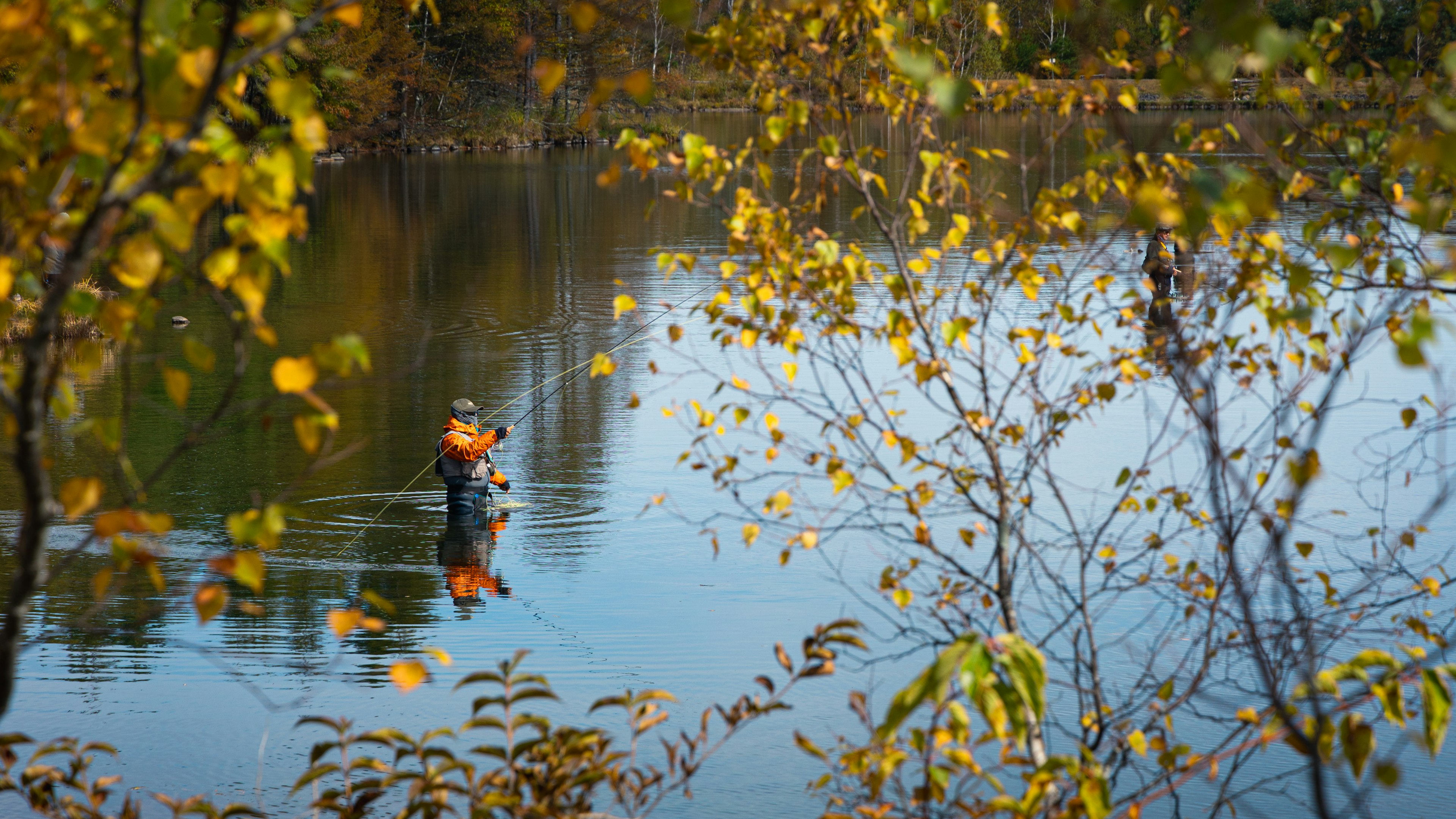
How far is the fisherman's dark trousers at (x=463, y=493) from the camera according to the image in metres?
9.72

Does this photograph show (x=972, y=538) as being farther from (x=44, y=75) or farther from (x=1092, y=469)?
(x=1092, y=469)

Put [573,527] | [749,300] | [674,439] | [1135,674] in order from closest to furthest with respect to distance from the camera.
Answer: [749,300] → [1135,674] → [573,527] → [674,439]

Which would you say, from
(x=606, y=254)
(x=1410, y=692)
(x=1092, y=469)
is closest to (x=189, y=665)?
(x=1410, y=692)

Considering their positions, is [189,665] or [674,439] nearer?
[189,665]

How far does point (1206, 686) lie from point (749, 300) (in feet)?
10.4

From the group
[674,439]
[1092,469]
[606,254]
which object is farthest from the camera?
[606,254]

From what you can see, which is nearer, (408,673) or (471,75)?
(408,673)

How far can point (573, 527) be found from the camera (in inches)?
388

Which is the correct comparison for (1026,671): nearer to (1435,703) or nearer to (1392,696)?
(1435,703)

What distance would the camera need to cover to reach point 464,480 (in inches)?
382

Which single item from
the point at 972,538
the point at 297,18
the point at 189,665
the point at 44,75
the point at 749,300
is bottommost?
the point at 189,665

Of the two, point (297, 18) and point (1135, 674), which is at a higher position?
point (297, 18)

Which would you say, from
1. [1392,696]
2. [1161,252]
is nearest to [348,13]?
[1392,696]

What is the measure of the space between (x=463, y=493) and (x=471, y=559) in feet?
2.41
